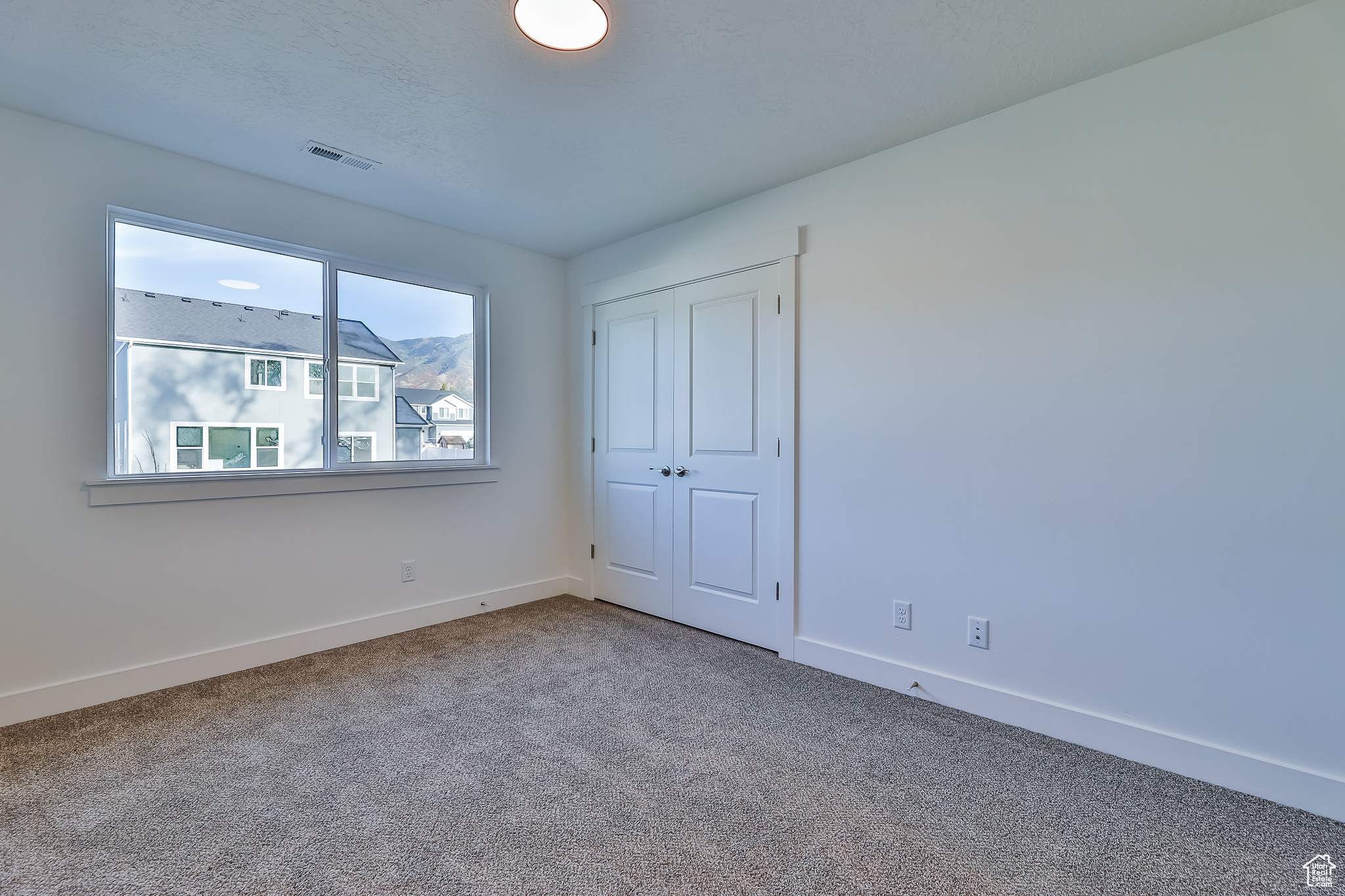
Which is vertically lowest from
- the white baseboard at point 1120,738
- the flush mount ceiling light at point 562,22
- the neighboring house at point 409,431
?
the white baseboard at point 1120,738

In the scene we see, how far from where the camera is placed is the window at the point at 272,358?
2670 mm

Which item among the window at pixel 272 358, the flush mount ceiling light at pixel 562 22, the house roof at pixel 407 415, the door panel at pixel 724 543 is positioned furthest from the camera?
the house roof at pixel 407 415

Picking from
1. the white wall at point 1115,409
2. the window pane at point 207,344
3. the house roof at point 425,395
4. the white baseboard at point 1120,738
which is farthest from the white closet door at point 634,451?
the window pane at point 207,344

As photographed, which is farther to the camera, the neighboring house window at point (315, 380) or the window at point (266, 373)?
the neighboring house window at point (315, 380)

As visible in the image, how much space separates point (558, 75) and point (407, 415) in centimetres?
219

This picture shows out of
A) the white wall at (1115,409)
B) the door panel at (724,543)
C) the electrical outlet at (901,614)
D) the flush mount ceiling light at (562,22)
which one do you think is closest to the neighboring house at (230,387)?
the door panel at (724,543)

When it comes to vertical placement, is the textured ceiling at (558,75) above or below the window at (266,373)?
above

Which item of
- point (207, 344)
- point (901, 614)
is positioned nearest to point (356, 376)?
point (207, 344)

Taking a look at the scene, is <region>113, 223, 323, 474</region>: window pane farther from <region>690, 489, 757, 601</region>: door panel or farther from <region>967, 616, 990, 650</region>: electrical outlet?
<region>967, 616, 990, 650</region>: electrical outlet

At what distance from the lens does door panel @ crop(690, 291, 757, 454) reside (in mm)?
3205

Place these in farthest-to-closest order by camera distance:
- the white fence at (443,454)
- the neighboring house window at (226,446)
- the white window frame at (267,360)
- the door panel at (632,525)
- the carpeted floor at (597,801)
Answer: the door panel at (632,525) → the white fence at (443,454) → the white window frame at (267,360) → the neighboring house window at (226,446) → the carpeted floor at (597,801)

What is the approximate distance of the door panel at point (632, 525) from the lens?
380 cm

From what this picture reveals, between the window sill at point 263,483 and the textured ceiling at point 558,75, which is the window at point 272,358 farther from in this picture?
the textured ceiling at point 558,75

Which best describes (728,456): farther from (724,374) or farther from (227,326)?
(227,326)
